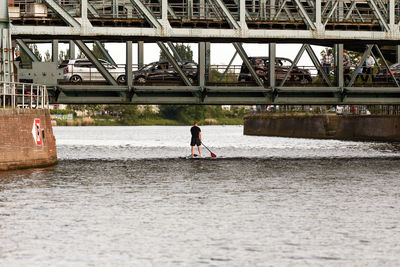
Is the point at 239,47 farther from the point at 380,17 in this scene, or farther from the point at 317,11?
the point at 380,17

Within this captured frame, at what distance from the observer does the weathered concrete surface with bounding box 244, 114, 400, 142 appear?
2752 inches

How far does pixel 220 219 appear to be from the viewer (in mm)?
17109

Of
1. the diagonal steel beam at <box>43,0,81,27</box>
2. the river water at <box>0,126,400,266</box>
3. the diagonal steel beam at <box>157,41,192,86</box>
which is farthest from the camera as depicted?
the diagonal steel beam at <box>157,41,192,86</box>

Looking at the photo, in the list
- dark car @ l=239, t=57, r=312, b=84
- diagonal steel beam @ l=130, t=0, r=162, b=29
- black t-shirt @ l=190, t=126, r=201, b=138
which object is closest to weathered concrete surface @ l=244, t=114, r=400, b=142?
dark car @ l=239, t=57, r=312, b=84

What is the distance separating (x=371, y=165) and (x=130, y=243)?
24841 mm

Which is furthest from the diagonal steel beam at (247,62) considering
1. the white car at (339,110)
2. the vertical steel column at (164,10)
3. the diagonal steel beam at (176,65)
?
the white car at (339,110)

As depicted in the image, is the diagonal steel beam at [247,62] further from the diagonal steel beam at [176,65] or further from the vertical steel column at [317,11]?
the vertical steel column at [317,11]

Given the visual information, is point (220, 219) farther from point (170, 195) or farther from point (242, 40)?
point (242, 40)

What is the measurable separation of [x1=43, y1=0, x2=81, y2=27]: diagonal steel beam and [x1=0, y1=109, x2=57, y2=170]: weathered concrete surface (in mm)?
5463

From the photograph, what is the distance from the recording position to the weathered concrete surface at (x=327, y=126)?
69912 millimetres

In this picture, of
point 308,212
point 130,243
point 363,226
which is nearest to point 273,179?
point 308,212

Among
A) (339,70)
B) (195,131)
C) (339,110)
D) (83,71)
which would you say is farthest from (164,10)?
(339,110)

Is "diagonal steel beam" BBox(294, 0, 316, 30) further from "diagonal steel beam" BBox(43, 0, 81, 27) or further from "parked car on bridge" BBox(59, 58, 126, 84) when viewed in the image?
"diagonal steel beam" BBox(43, 0, 81, 27)

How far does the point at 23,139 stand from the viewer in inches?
1277
